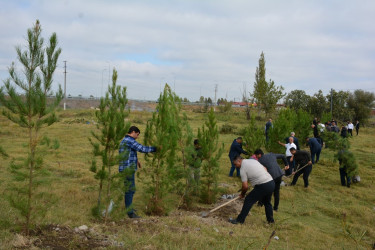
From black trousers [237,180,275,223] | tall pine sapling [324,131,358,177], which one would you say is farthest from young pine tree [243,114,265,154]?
black trousers [237,180,275,223]

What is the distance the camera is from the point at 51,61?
16.1 feet

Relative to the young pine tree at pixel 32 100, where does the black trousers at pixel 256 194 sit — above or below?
below

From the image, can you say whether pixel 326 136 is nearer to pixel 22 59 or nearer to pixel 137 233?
pixel 137 233

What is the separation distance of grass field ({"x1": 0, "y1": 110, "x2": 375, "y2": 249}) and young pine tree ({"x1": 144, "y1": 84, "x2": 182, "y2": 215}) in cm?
47

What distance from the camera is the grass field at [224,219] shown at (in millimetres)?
5047

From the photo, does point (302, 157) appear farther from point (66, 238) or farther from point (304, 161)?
point (66, 238)

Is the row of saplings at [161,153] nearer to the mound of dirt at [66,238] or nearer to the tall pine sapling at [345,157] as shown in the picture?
the mound of dirt at [66,238]

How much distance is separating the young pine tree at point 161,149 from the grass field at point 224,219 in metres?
0.47

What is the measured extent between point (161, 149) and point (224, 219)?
88.4 inches

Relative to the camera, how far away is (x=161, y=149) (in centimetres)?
638

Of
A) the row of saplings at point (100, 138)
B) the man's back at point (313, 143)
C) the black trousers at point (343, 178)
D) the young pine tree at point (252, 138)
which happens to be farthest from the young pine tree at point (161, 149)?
the man's back at point (313, 143)

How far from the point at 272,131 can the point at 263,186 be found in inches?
306

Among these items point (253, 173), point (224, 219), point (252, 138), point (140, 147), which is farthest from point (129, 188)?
point (252, 138)

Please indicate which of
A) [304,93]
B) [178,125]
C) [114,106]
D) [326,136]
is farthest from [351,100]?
[114,106]
